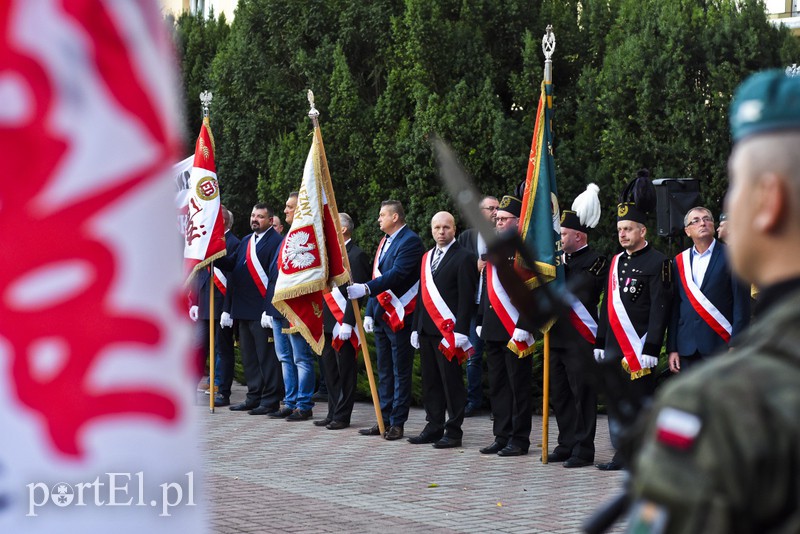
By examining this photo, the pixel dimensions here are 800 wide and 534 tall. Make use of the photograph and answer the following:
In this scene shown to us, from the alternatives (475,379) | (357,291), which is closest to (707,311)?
(357,291)

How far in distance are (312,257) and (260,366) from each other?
2.14m

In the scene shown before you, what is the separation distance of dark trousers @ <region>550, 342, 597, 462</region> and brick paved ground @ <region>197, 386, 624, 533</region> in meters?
0.23

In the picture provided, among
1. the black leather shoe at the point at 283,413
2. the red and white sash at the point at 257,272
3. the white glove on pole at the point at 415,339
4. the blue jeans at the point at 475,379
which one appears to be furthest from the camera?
the red and white sash at the point at 257,272

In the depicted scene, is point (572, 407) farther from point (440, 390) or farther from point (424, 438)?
point (424, 438)

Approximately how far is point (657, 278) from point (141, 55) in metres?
7.46

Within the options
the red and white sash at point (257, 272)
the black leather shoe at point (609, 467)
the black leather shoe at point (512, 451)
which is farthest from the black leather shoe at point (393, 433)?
the red and white sash at point (257, 272)

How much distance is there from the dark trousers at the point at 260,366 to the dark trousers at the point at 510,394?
3.43 metres

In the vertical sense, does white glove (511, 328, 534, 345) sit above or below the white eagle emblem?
below

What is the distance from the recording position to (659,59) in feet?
61.1

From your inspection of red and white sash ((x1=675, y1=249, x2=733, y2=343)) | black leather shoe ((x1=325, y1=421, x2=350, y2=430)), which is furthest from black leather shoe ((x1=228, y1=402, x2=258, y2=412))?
red and white sash ((x1=675, y1=249, x2=733, y2=343))

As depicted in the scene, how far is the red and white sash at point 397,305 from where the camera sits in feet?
35.5

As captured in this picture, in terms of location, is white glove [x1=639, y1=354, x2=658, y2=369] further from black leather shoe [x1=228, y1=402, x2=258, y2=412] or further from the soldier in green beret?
the soldier in green beret

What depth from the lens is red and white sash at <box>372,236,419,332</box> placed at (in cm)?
1083

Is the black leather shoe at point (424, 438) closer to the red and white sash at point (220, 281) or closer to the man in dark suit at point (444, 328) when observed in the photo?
the man in dark suit at point (444, 328)
